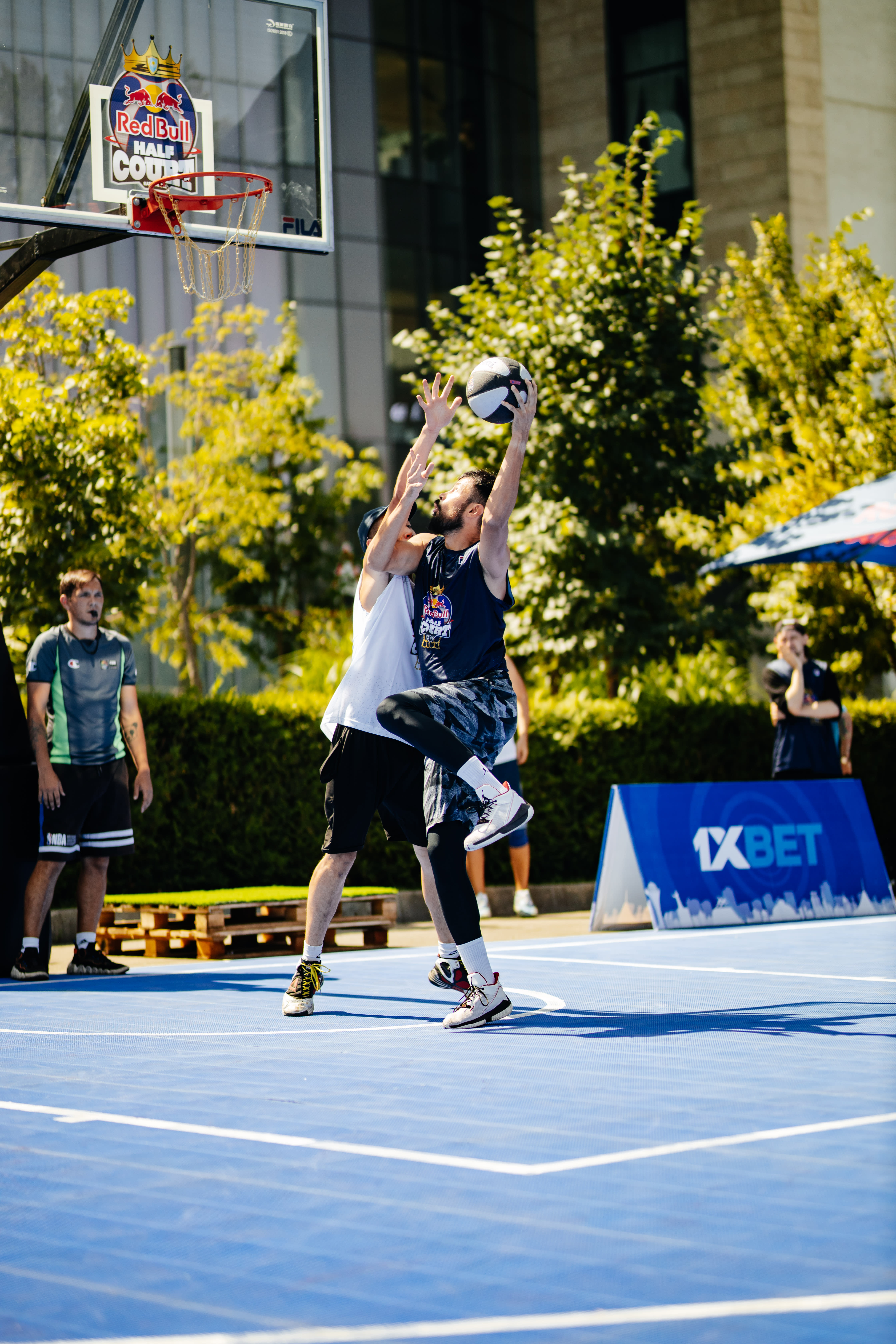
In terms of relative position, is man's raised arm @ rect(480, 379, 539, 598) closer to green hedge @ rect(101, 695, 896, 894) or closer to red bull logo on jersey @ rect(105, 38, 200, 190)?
red bull logo on jersey @ rect(105, 38, 200, 190)

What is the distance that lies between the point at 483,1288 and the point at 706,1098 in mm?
2019

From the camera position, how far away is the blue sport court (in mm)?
3006

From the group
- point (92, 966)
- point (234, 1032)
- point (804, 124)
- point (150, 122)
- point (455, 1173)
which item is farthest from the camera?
point (804, 124)

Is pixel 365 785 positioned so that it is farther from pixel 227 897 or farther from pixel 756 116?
pixel 756 116

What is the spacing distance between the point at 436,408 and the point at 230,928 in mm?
4811

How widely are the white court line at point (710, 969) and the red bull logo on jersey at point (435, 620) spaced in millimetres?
2860

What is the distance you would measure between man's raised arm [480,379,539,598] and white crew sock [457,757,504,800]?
74 cm

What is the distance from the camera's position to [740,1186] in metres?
3.87

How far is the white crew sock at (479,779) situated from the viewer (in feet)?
21.5

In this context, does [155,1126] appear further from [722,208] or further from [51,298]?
[722,208]

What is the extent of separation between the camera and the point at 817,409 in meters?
21.2

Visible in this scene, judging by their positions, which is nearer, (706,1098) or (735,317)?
(706,1098)

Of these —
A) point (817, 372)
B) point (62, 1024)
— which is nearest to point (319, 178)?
point (62, 1024)

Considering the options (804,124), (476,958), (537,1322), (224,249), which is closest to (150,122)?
(224,249)
